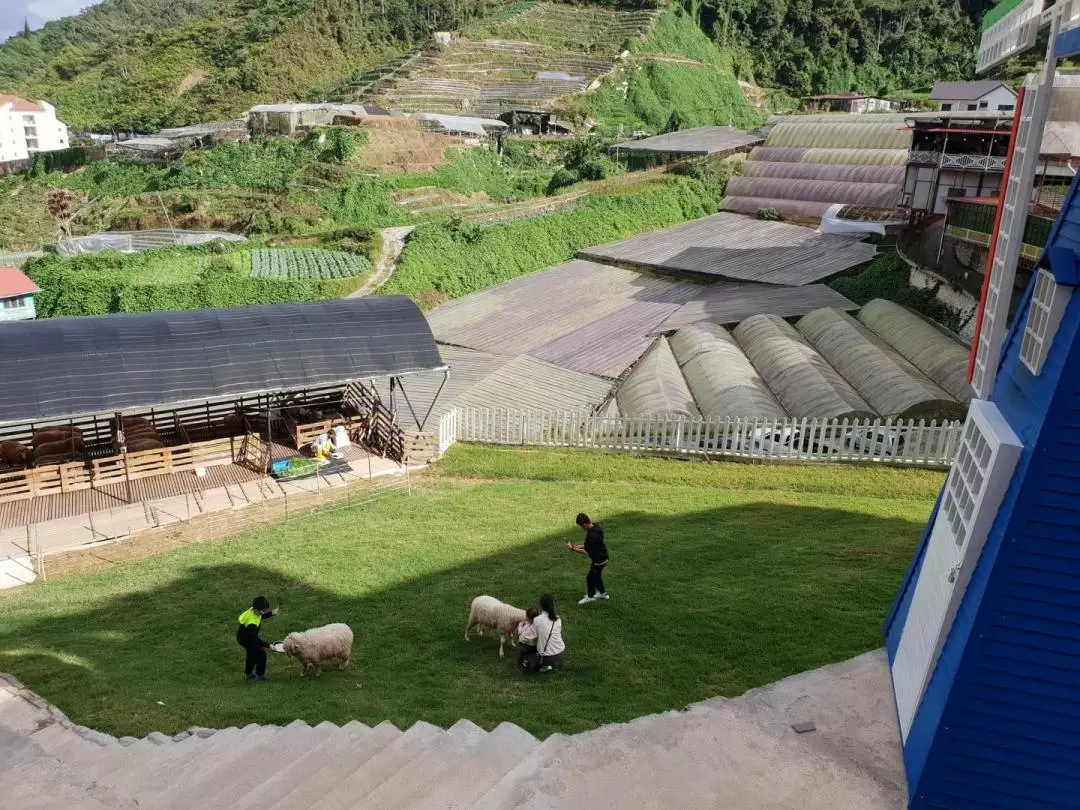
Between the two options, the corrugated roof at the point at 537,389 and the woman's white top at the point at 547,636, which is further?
the corrugated roof at the point at 537,389

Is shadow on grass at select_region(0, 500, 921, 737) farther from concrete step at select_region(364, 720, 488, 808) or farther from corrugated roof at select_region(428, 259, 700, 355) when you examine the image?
corrugated roof at select_region(428, 259, 700, 355)

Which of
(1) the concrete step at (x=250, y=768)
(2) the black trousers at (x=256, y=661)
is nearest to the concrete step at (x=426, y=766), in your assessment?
(1) the concrete step at (x=250, y=768)

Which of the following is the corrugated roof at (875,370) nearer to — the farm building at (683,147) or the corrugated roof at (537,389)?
the corrugated roof at (537,389)

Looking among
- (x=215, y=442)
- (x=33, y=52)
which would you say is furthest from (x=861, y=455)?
(x=33, y=52)

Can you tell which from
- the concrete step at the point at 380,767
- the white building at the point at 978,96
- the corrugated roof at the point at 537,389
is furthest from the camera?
the white building at the point at 978,96

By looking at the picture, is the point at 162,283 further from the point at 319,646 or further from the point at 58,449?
the point at 319,646

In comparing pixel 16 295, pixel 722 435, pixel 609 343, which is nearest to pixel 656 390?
pixel 722 435

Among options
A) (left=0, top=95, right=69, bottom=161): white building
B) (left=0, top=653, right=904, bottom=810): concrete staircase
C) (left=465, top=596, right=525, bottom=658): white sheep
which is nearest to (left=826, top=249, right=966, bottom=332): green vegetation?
(left=0, top=653, right=904, bottom=810): concrete staircase
